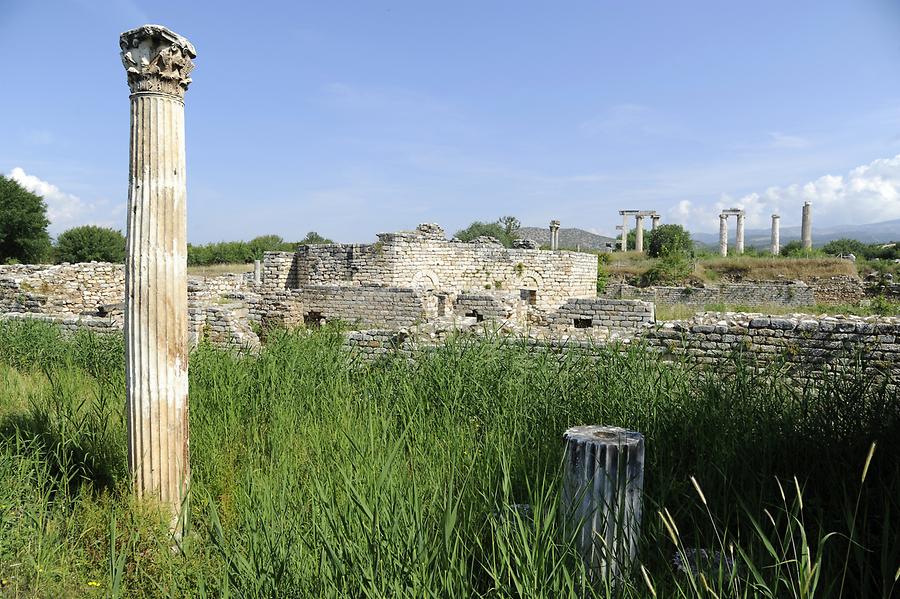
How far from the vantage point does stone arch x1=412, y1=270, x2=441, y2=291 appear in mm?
18672

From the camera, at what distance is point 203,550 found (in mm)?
3156

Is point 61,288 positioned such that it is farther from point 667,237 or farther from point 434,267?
point 667,237

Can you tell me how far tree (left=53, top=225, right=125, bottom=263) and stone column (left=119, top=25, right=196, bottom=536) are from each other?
39.4 metres

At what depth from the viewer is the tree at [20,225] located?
112ft

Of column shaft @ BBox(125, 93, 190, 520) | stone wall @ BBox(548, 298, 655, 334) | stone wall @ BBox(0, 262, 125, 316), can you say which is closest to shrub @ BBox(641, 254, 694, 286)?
stone wall @ BBox(548, 298, 655, 334)

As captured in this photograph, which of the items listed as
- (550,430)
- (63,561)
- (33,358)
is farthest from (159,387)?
(33,358)

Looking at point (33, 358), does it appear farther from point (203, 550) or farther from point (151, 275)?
point (203, 550)

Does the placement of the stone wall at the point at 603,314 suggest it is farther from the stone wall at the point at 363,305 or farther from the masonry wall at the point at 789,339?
the masonry wall at the point at 789,339

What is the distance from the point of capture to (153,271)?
348 cm

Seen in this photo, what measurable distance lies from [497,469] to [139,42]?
3.43 meters

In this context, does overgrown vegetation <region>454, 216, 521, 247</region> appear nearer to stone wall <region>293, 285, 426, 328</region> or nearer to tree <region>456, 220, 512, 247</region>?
tree <region>456, 220, 512, 247</region>

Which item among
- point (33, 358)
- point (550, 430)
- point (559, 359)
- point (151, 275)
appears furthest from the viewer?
point (33, 358)

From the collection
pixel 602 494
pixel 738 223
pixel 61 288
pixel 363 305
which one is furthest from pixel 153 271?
pixel 738 223

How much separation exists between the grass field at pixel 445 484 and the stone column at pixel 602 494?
0.09 metres
